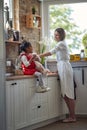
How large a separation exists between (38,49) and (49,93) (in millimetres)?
1207

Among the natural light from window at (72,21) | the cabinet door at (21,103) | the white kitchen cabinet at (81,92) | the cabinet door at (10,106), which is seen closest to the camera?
the cabinet door at (10,106)

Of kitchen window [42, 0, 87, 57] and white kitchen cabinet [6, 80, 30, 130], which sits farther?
kitchen window [42, 0, 87, 57]

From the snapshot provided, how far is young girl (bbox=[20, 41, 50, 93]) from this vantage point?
522 cm

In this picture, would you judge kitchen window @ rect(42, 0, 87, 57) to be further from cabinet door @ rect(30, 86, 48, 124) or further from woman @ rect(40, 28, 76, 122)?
cabinet door @ rect(30, 86, 48, 124)

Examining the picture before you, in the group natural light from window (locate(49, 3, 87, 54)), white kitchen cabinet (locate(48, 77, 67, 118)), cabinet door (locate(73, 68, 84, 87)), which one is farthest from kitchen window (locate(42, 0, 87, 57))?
white kitchen cabinet (locate(48, 77, 67, 118))

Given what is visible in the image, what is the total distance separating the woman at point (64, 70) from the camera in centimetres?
572

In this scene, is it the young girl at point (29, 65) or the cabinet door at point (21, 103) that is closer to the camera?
the cabinet door at point (21, 103)

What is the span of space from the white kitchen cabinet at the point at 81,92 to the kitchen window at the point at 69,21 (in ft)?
1.65

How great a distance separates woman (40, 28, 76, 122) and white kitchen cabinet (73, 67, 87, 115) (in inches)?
18.7

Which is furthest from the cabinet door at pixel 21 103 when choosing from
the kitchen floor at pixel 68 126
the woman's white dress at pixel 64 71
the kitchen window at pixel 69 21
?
the kitchen window at pixel 69 21

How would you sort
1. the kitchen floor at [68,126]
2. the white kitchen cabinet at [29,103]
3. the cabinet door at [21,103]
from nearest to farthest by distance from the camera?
1. the white kitchen cabinet at [29,103]
2. the cabinet door at [21,103]
3. the kitchen floor at [68,126]

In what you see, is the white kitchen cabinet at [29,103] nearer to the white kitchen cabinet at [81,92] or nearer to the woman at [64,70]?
the woman at [64,70]

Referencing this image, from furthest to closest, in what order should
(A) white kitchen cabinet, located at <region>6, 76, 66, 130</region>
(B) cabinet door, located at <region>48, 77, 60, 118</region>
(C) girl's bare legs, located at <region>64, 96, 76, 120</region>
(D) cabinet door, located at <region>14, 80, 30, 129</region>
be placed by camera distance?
1. (C) girl's bare legs, located at <region>64, 96, 76, 120</region>
2. (B) cabinet door, located at <region>48, 77, 60, 118</region>
3. (D) cabinet door, located at <region>14, 80, 30, 129</region>
4. (A) white kitchen cabinet, located at <region>6, 76, 66, 130</region>

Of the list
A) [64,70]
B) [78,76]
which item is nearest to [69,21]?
[78,76]
